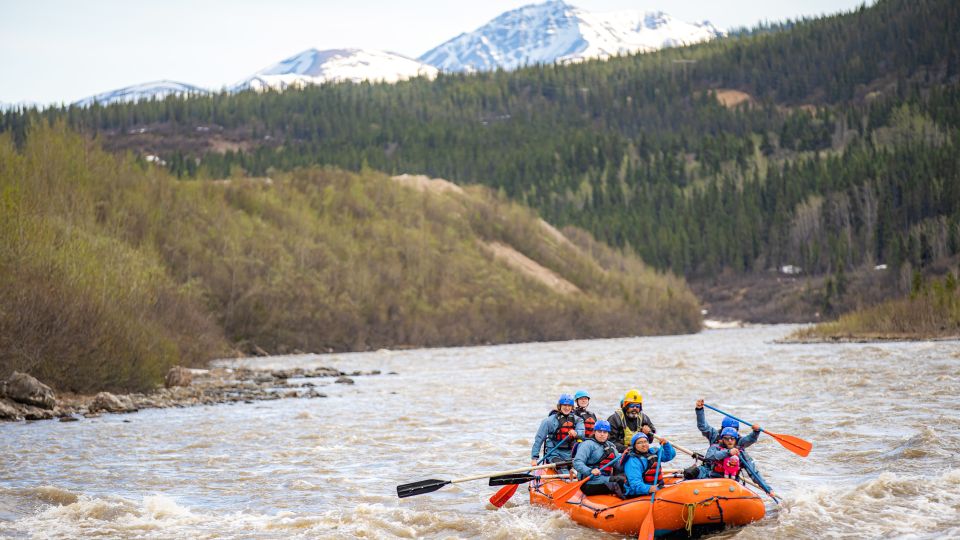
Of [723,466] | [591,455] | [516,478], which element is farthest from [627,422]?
[516,478]

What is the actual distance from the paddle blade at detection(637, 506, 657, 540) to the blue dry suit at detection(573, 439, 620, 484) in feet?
7.04

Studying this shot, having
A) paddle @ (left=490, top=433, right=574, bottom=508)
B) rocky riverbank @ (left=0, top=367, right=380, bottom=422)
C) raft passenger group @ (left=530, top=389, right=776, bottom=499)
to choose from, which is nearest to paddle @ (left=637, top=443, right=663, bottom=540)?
raft passenger group @ (left=530, top=389, right=776, bottom=499)

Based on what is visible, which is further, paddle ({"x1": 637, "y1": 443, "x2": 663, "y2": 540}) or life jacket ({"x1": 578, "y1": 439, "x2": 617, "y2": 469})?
life jacket ({"x1": 578, "y1": 439, "x2": 617, "y2": 469})

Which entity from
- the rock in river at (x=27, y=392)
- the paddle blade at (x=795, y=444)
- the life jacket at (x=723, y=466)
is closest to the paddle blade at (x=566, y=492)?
the life jacket at (x=723, y=466)

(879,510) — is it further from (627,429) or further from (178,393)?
(178,393)

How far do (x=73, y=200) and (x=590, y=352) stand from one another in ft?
129

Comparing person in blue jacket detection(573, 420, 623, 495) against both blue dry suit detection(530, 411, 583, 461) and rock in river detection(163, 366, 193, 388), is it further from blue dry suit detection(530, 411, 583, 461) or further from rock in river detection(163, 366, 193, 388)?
rock in river detection(163, 366, 193, 388)

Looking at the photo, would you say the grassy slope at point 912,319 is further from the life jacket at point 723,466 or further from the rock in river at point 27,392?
the life jacket at point 723,466

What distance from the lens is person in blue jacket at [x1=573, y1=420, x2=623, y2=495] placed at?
2178 centimetres

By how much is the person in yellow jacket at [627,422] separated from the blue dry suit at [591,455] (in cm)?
71

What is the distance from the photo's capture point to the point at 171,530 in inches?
861

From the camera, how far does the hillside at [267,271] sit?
144 ft

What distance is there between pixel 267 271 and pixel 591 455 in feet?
264

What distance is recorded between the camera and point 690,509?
19703mm
